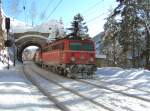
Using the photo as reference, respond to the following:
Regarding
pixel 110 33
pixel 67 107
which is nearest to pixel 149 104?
pixel 67 107

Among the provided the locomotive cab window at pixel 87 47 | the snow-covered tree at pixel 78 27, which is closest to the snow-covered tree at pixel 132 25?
the locomotive cab window at pixel 87 47

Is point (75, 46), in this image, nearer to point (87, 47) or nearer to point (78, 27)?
point (87, 47)

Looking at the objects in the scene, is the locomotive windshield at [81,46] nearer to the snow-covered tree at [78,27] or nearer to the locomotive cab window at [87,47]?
the locomotive cab window at [87,47]

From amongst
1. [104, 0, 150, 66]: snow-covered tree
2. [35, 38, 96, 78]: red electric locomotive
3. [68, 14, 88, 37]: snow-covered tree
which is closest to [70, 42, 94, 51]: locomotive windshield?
[35, 38, 96, 78]: red electric locomotive

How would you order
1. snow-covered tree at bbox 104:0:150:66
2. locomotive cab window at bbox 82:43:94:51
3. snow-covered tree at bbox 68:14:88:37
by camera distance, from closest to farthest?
locomotive cab window at bbox 82:43:94:51 → snow-covered tree at bbox 104:0:150:66 → snow-covered tree at bbox 68:14:88:37

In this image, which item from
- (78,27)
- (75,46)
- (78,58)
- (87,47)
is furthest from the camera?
(78,27)

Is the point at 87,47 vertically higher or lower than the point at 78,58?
higher

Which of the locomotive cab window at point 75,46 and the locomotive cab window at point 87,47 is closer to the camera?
the locomotive cab window at point 75,46

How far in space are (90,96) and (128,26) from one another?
112 feet

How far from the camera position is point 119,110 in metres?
13.4

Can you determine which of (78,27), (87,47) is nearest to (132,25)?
(87,47)

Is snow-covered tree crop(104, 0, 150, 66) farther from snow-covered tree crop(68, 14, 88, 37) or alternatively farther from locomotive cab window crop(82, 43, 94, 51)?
snow-covered tree crop(68, 14, 88, 37)

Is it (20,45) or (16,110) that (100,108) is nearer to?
(16,110)

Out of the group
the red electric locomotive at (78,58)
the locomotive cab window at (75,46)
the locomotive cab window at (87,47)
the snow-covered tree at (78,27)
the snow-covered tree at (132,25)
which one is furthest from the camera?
the snow-covered tree at (78,27)
